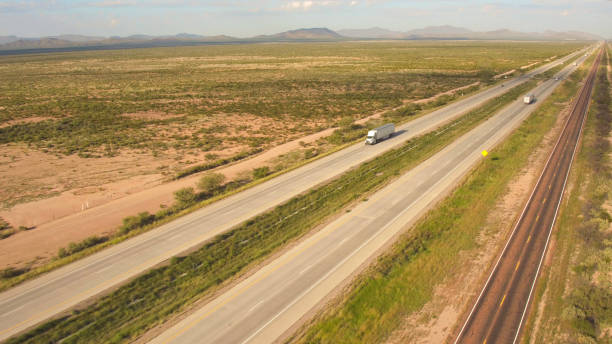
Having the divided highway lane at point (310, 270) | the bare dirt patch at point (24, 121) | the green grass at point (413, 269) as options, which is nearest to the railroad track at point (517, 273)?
the green grass at point (413, 269)

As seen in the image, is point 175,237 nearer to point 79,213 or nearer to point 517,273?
point 79,213

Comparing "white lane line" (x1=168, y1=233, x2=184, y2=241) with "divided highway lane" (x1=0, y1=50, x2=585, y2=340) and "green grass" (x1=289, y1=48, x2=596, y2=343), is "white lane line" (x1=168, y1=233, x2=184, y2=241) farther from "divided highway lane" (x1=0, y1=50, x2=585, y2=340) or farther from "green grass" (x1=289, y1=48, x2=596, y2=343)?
"green grass" (x1=289, y1=48, x2=596, y2=343)

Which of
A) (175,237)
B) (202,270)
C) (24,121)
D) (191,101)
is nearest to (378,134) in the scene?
(175,237)

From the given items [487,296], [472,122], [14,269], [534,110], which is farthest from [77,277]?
[534,110]

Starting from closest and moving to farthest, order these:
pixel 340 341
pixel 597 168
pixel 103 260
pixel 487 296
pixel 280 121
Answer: pixel 340 341 < pixel 487 296 < pixel 103 260 < pixel 597 168 < pixel 280 121

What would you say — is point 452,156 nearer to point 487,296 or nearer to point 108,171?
point 487,296

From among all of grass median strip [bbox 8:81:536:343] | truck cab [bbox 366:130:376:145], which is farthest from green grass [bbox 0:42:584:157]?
grass median strip [bbox 8:81:536:343]

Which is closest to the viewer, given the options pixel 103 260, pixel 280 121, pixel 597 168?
pixel 103 260
